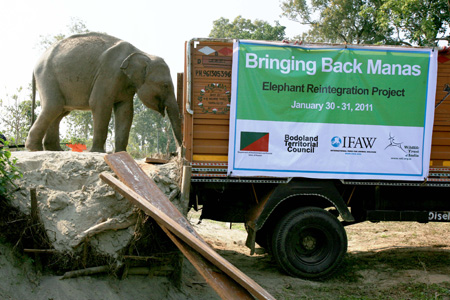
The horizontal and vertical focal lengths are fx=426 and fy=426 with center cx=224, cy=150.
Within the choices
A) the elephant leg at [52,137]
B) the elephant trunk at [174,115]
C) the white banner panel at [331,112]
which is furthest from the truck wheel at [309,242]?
the elephant leg at [52,137]

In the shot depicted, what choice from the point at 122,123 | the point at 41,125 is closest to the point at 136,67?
the point at 122,123

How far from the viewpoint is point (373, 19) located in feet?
59.3

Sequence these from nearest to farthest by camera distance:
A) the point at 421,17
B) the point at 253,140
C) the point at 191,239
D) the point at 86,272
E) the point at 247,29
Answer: the point at 191,239, the point at 86,272, the point at 253,140, the point at 421,17, the point at 247,29

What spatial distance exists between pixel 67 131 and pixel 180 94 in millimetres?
11007

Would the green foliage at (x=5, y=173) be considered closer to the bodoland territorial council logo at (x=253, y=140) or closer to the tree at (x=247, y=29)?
the bodoland territorial council logo at (x=253, y=140)

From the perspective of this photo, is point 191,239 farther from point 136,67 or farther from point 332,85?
point 136,67

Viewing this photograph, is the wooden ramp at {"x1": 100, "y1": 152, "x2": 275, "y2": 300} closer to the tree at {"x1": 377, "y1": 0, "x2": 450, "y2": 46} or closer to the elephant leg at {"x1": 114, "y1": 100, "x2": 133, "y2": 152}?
the elephant leg at {"x1": 114, "y1": 100, "x2": 133, "y2": 152}

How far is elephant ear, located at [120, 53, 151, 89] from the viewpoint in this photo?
24.0 feet

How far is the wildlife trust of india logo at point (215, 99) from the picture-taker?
5449mm

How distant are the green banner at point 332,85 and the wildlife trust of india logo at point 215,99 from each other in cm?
17

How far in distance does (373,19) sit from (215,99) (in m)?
15.0

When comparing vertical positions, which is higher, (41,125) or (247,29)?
(247,29)

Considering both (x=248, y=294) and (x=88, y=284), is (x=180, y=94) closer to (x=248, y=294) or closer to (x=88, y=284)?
(x=88, y=284)

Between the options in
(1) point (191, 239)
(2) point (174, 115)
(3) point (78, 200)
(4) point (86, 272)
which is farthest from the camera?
(2) point (174, 115)
